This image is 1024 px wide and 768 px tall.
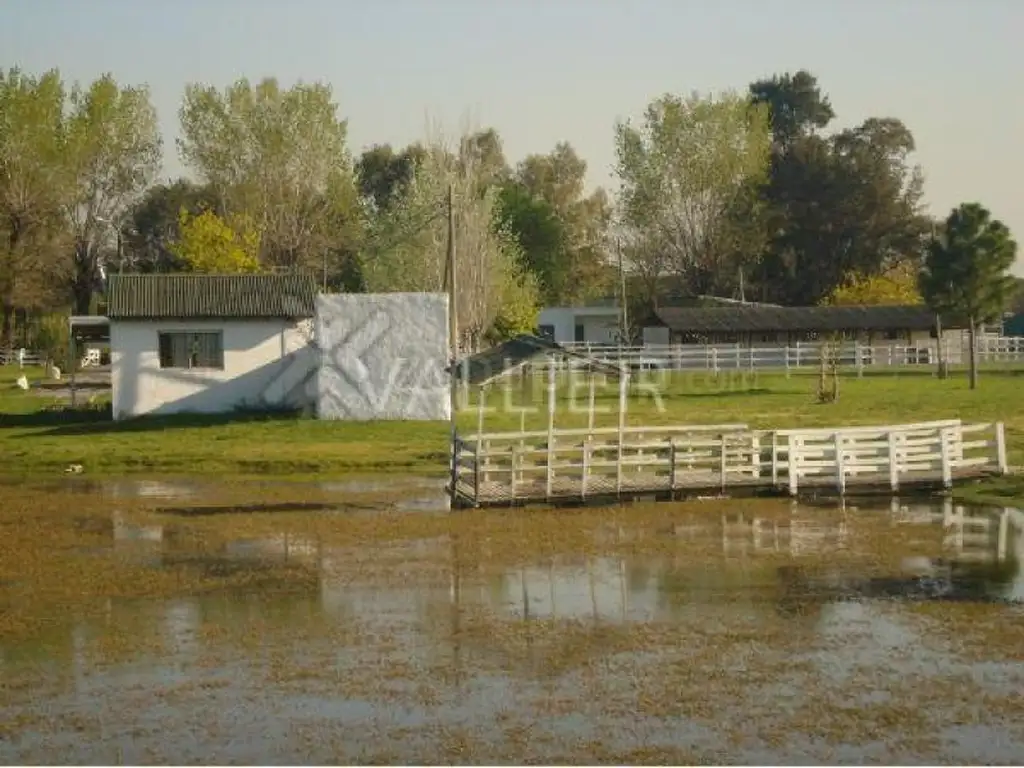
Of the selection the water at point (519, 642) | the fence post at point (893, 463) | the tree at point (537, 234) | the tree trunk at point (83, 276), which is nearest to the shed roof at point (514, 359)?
the water at point (519, 642)

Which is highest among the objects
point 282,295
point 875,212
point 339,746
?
point 875,212

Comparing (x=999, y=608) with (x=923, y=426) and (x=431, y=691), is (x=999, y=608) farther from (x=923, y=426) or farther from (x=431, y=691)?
(x=923, y=426)

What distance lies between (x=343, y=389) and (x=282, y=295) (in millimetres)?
4390

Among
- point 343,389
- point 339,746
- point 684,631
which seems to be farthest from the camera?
point 343,389

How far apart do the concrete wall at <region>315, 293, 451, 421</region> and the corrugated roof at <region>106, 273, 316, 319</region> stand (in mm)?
1971

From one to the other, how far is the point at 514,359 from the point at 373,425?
14742 mm

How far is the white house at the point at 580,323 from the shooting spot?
94250 mm

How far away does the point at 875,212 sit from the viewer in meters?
101

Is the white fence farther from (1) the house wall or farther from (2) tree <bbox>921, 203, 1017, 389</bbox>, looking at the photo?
(1) the house wall

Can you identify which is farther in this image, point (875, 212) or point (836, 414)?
point (875, 212)

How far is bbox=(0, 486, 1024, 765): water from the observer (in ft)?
43.1

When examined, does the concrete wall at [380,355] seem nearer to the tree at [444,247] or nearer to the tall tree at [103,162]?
the tree at [444,247]

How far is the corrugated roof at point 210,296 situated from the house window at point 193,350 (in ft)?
2.06

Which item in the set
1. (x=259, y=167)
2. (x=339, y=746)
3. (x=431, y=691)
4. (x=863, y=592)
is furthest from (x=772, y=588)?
(x=259, y=167)
